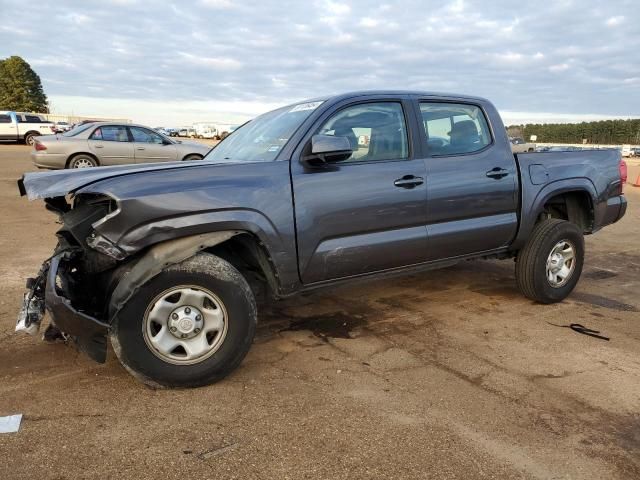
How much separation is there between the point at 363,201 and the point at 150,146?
1156cm

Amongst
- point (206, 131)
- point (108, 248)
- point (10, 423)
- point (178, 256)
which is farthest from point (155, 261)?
point (206, 131)

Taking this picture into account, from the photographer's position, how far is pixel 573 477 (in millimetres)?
2387

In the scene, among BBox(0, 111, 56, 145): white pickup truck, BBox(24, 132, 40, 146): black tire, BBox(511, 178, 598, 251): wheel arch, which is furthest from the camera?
BBox(24, 132, 40, 146): black tire

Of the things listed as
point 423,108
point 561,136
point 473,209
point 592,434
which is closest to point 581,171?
point 473,209

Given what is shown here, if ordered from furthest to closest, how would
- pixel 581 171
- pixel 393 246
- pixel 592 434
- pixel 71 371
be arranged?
pixel 581 171
pixel 393 246
pixel 71 371
pixel 592 434

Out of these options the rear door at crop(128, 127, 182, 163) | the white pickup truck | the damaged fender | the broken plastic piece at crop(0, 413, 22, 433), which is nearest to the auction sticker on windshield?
the damaged fender

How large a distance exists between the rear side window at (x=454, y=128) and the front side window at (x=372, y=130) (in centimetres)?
26

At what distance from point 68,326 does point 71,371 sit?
0.67 m

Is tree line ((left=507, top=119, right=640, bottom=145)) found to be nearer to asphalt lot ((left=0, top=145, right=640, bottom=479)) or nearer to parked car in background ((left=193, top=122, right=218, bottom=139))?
parked car in background ((left=193, top=122, right=218, bottom=139))

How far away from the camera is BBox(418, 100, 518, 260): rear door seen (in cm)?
412

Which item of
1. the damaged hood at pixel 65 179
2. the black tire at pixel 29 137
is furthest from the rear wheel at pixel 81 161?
the black tire at pixel 29 137

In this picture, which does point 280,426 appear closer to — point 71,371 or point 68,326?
point 68,326

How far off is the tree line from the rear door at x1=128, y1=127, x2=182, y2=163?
77.3m

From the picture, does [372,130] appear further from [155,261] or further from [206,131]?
[206,131]
